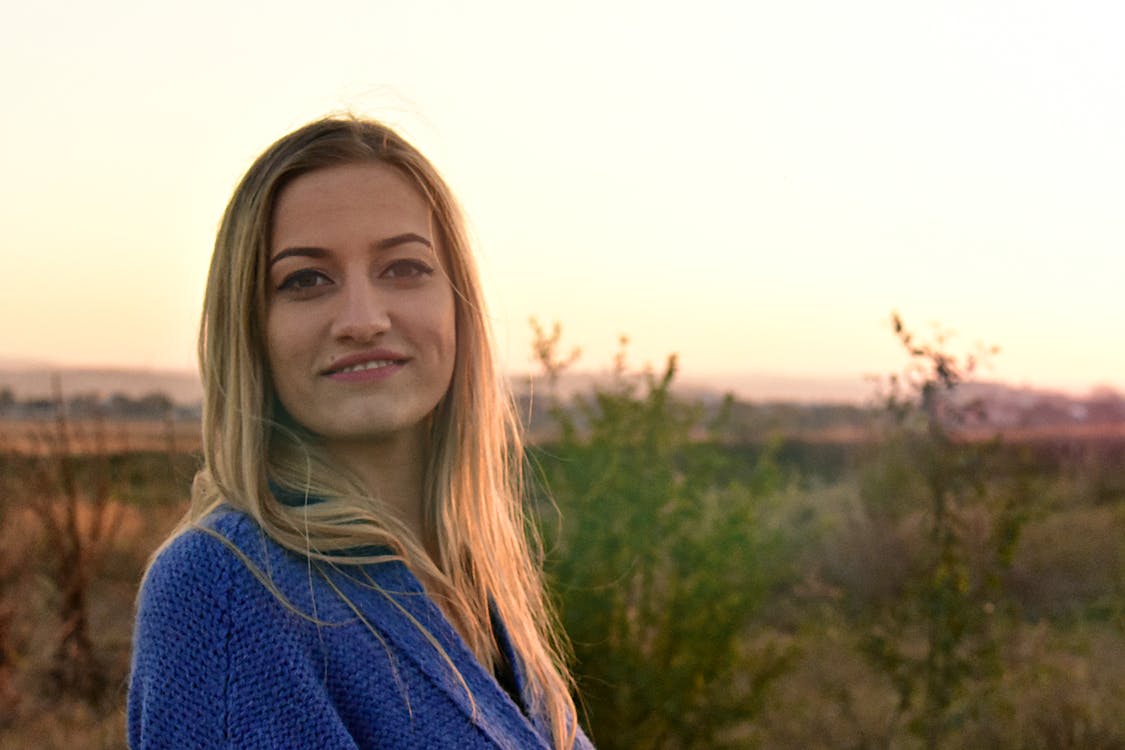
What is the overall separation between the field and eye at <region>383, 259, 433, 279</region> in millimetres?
1116

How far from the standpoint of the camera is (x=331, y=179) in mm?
1883

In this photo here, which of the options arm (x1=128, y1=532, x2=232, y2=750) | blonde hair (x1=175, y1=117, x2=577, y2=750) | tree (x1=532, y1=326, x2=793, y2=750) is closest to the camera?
arm (x1=128, y1=532, x2=232, y2=750)

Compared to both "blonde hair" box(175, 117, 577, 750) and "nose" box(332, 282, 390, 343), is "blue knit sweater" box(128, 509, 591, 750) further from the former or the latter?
"nose" box(332, 282, 390, 343)

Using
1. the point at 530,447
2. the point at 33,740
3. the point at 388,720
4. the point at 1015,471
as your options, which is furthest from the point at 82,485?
the point at 388,720

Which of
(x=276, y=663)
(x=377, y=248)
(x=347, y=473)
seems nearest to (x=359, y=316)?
(x=377, y=248)

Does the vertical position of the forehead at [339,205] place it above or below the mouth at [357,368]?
above

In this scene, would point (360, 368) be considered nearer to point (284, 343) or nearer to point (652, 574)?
point (284, 343)

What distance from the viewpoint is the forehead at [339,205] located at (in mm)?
1852

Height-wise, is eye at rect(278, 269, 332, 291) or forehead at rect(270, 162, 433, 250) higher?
forehead at rect(270, 162, 433, 250)

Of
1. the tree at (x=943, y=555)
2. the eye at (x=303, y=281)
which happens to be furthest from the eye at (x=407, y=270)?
the tree at (x=943, y=555)

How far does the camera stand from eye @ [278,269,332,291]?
1849mm

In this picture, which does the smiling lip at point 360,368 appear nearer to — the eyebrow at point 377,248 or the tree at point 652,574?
the eyebrow at point 377,248

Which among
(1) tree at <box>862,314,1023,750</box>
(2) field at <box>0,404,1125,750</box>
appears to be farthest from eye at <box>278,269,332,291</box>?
(1) tree at <box>862,314,1023,750</box>

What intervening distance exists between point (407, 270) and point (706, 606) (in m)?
2.60
